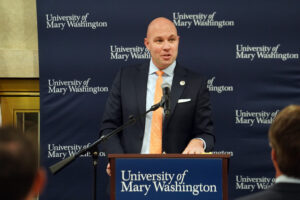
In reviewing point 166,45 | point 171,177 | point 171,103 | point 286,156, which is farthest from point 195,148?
point 286,156

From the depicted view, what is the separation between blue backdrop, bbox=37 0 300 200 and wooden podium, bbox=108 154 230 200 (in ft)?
6.71

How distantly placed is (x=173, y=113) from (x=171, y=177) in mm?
963

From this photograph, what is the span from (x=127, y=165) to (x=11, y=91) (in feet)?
9.32

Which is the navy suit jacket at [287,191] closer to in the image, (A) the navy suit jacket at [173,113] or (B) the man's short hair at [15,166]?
(B) the man's short hair at [15,166]

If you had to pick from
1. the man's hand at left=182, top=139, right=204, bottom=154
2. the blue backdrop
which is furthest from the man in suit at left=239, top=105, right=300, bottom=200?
the blue backdrop

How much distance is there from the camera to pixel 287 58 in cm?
510

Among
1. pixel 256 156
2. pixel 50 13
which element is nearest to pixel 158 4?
pixel 50 13

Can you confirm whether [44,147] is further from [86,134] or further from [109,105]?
[109,105]

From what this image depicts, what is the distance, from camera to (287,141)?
1.55 metres

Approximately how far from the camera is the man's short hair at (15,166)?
42.2 inches

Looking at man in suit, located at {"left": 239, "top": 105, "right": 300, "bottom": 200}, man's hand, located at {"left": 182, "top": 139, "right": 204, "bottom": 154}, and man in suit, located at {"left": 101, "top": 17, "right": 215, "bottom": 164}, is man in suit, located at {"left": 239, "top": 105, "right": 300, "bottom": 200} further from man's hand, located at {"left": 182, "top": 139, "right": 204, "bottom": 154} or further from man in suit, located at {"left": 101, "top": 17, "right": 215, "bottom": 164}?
man in suit, located at {"left": 101, "top": 17, "right": 215, "bottom": 164}

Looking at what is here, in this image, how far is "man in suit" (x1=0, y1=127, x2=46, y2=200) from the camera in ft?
3.51

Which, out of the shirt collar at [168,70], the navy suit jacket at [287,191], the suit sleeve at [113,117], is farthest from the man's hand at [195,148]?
the navy suit jacket at [287,191]

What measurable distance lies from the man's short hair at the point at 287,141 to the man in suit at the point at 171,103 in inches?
84.6
